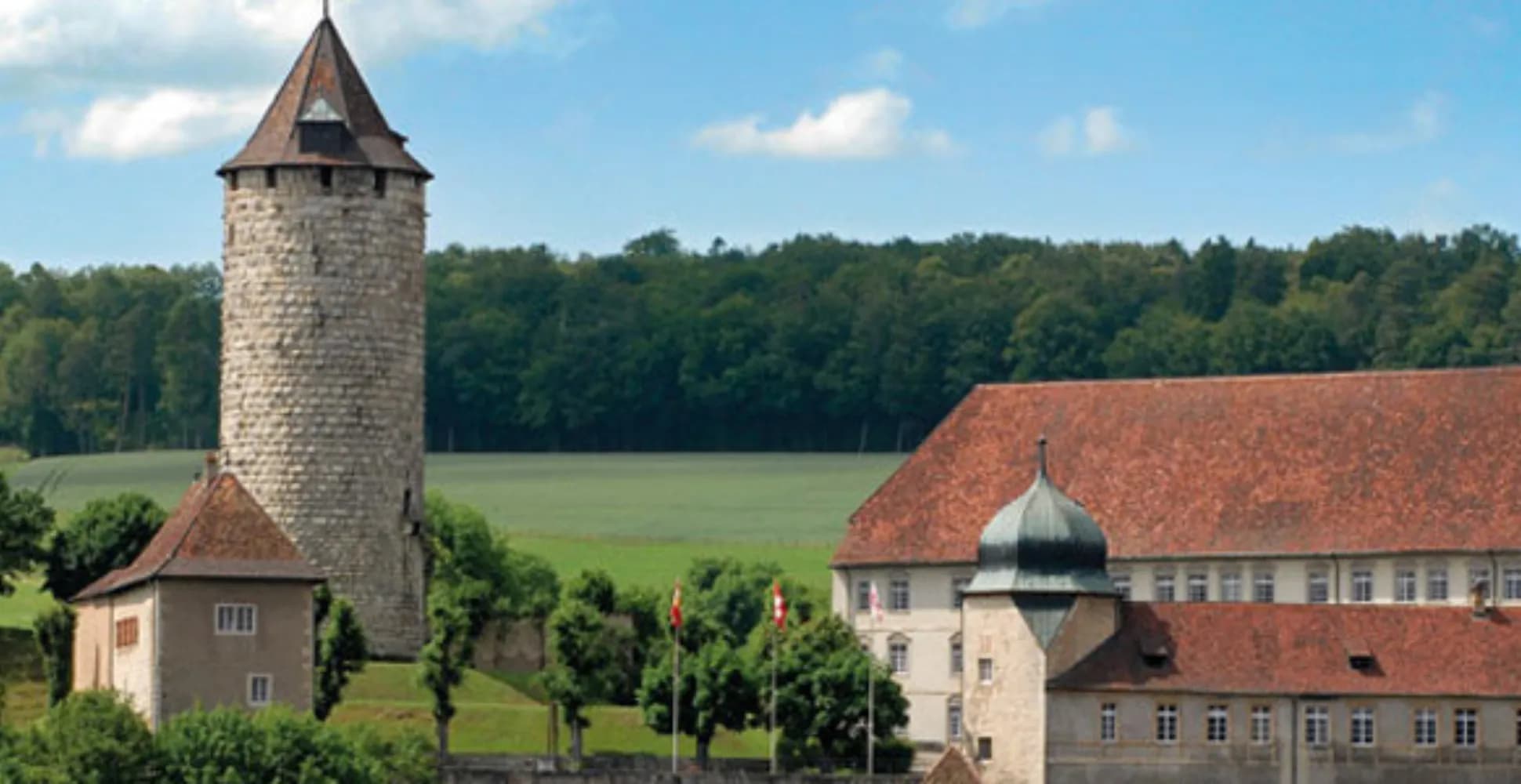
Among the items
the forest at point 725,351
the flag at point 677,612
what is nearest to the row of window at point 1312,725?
the flag at point 677,612

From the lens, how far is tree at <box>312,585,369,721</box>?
9850cm

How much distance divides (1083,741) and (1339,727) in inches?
200

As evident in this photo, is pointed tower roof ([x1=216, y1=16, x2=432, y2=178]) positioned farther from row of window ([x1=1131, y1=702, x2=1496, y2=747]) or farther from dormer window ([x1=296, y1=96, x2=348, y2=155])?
row of window ([x1=1131, y1=702, x2=1496, y2=747])

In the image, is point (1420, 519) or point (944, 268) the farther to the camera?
point (944, 268)

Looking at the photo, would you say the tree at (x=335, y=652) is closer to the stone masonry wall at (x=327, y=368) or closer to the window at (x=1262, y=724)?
the stone masonry wall at (x=327, y=368)

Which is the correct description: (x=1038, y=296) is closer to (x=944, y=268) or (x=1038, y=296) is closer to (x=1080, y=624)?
(x=944, y=268)

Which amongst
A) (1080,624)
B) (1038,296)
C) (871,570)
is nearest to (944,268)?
(1038,296)

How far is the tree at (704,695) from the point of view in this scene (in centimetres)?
9994

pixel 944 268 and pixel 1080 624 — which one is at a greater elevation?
pixel 944 268

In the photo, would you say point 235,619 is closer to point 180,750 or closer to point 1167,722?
point 180,750

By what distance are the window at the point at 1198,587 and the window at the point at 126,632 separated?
2444 centimetres

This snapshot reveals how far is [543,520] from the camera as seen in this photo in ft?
479

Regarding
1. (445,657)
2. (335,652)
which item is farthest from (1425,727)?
(335,652)

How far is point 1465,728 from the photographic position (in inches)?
3686
